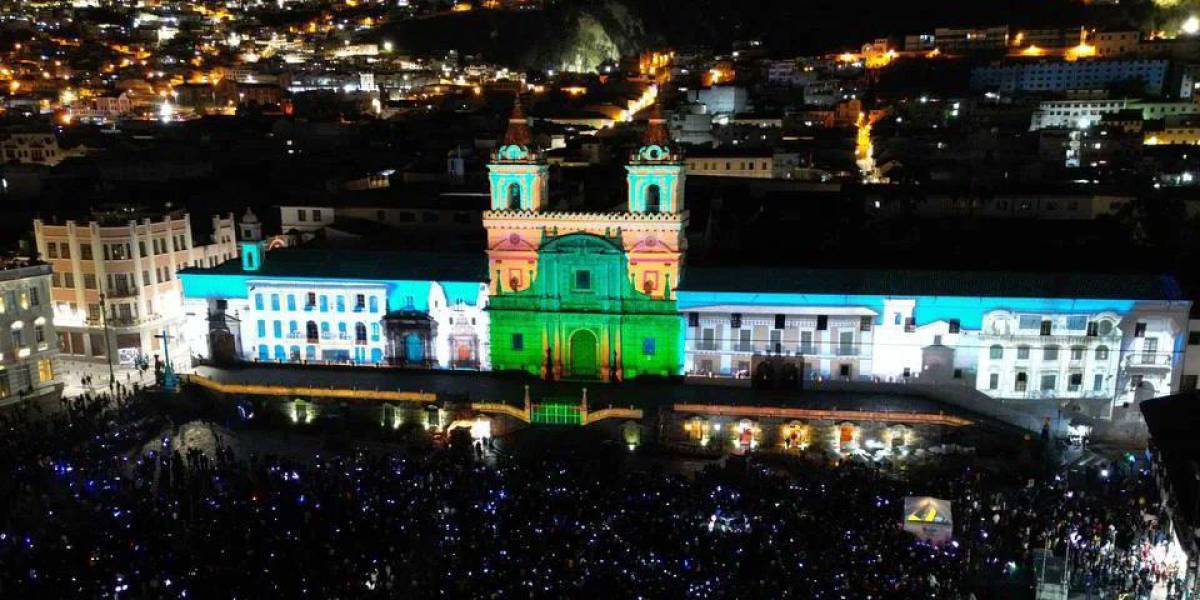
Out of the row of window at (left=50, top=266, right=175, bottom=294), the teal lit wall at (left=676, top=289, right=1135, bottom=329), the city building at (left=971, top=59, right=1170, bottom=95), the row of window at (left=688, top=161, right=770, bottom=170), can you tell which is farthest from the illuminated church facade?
the city building at (left=971, top=59, right=1170, bottom=95)

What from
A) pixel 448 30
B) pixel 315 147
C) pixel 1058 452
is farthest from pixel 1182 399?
pixel 448 30

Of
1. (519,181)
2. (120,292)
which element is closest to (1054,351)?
(519,181)

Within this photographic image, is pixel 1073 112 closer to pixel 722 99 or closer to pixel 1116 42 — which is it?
pixel 722 99

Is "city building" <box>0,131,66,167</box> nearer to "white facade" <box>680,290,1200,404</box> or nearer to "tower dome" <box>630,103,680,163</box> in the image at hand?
"tower dome" <box>630,103,680,163</box>

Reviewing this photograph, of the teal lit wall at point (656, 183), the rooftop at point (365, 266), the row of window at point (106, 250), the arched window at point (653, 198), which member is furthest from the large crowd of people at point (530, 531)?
the row of window at point (106, 250)

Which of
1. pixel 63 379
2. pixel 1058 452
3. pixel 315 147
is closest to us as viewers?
pixel 1058 452

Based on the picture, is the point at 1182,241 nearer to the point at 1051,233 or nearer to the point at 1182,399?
the point at 1051,233
